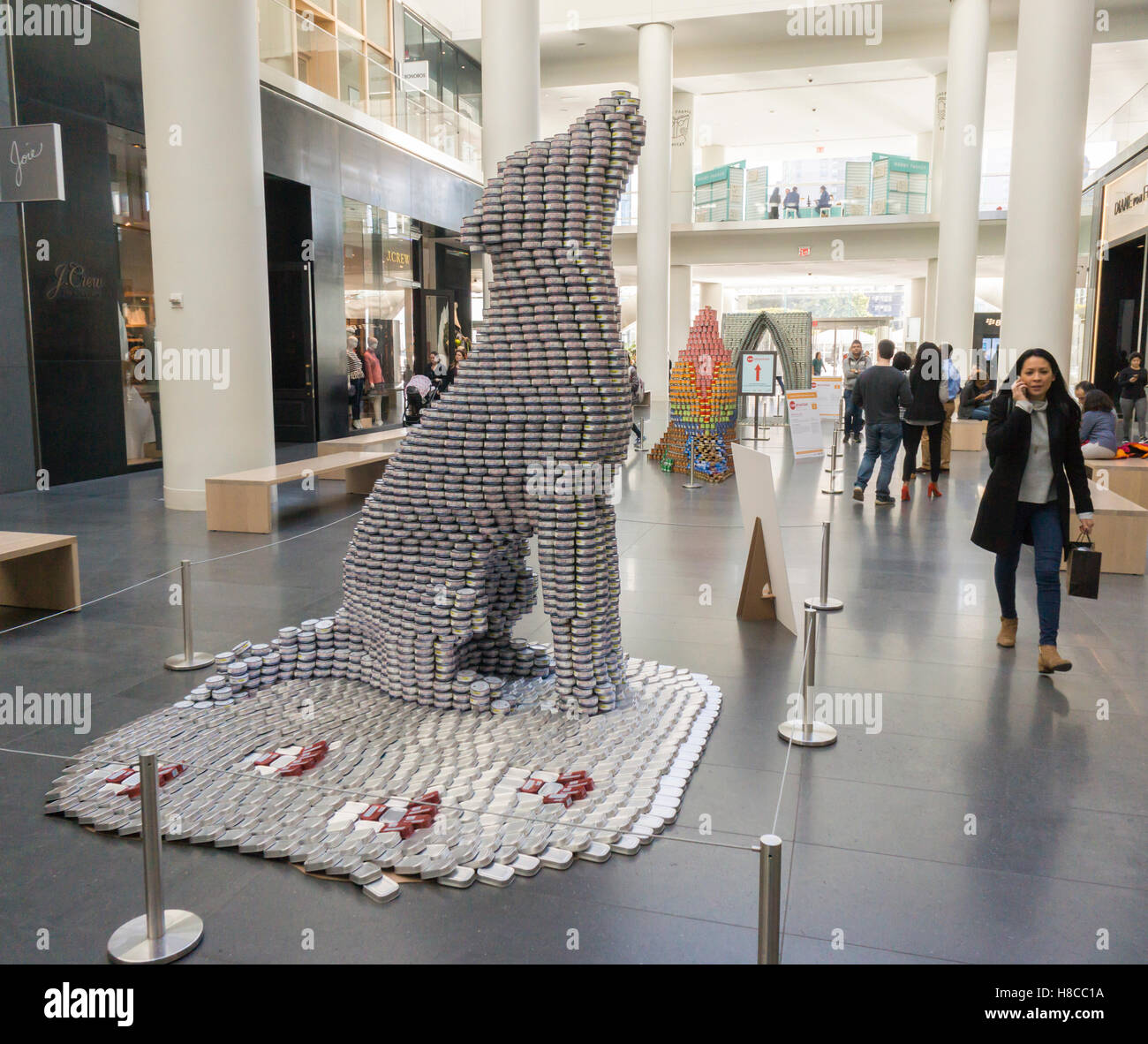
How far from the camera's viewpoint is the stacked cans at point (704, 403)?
45.3 feet

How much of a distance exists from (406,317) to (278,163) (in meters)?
6.36

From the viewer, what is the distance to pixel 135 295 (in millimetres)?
14219

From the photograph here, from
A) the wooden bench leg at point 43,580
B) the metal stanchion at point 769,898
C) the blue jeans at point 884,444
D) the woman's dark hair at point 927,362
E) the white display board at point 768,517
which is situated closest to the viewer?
the metal stanchion at point 769,898

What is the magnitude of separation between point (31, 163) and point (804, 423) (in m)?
10.8

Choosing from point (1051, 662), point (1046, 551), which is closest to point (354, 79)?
point (1046, 551)

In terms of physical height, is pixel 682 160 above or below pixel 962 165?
above

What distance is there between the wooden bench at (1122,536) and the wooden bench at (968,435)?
33.6 ft

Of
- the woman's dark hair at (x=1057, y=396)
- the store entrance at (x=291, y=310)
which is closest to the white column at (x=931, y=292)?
the store entrance at (x=291, y=310)

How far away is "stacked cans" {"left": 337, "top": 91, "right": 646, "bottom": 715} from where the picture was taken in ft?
15.4

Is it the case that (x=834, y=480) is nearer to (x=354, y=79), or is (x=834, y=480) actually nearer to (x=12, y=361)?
(x=12, y=361)

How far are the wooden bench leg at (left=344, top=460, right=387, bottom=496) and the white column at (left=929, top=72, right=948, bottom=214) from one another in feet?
72.0

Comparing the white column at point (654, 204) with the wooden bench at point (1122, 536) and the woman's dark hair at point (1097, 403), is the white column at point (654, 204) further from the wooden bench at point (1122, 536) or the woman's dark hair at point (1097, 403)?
the wooden bench at point (1122, 536)

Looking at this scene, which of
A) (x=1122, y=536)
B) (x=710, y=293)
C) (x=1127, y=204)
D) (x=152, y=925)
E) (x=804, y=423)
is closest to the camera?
(x=152, y=925)

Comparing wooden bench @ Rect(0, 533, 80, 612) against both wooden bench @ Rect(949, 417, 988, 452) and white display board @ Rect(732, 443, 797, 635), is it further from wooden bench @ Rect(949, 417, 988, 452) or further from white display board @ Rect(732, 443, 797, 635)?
wooden bench @ Rect(949, 417, 988, 452)
